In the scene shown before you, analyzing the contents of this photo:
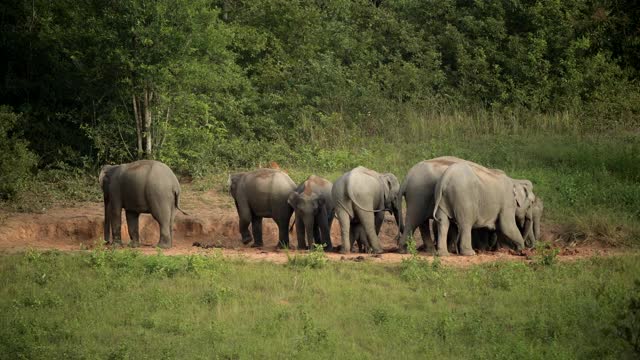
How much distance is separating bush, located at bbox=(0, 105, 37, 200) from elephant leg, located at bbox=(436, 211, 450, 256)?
7623 mm

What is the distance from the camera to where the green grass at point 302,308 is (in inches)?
417

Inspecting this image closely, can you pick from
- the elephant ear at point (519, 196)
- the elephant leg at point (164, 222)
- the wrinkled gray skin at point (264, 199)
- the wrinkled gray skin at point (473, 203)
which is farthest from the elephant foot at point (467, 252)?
the elephant leg at point (164, 222)

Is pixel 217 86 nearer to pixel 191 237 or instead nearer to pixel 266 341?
pixel 191 237

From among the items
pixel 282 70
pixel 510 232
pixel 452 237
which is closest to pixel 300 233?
pixel 452 237

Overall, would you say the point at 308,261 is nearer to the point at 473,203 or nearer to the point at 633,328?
the point at 473,203

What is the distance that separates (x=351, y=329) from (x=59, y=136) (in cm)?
1217

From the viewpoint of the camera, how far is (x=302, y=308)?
38.0 ft

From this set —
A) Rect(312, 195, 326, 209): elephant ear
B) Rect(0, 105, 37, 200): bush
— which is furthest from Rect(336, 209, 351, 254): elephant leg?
Rect(0, 105, 37, 200): bush

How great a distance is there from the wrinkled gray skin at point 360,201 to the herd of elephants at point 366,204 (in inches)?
0.6

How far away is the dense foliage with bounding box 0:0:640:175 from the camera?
19.3m

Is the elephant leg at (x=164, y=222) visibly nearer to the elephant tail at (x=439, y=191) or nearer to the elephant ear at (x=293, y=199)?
the elephant ear at (x=293, y=199)

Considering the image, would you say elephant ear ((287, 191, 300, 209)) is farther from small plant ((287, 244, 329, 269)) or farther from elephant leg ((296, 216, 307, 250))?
small plant ((287, 244, 329, 269))

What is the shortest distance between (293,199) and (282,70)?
10279 mm

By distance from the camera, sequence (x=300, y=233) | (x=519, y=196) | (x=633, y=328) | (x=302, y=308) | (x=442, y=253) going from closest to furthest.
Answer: (x=633, y=328)
(x=302, y=308)
(x=442, y=253)
(x=519, y=196)
(x=300, y=233)
